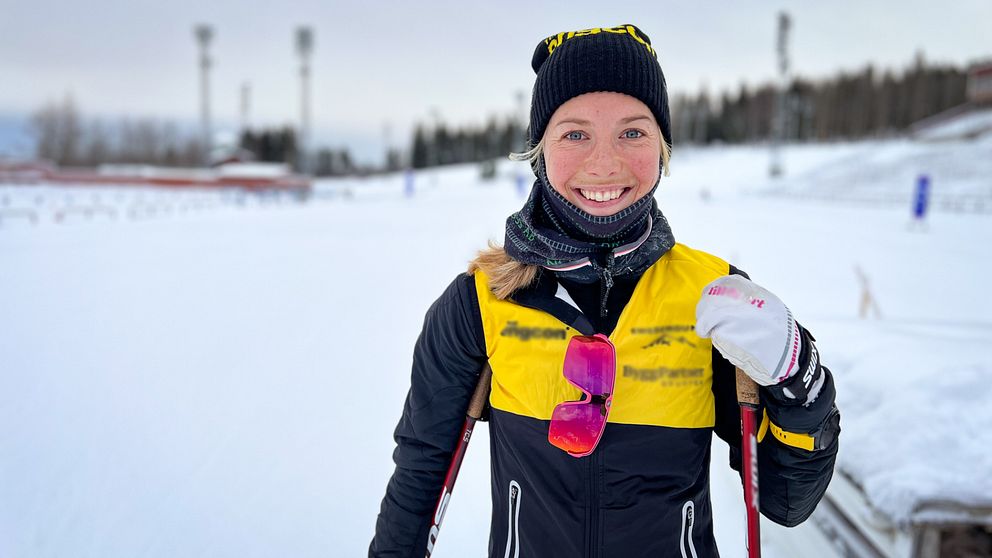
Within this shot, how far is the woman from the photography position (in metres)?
1.45

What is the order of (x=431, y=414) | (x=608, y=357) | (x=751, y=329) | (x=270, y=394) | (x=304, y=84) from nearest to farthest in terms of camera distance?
(x=751, y=329) < (x=608, y=357) < (x=431, y=414) < (x=270, y=394) < (x=304, y=84)

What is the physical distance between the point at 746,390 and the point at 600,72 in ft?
3.05

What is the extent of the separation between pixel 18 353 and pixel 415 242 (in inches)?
366

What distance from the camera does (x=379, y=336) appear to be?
6.26 m

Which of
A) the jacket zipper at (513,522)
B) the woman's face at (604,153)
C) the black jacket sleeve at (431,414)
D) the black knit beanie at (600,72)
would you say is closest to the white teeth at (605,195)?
the woman's face at (604,153)

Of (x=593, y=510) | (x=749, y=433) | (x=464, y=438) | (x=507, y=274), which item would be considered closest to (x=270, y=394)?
(x=464, y=438)

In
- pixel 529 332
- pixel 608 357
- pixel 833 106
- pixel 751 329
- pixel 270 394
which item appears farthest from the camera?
pixel 833 106

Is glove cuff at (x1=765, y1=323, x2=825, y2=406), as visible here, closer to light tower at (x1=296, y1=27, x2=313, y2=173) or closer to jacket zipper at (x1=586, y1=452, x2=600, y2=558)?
jacket zipper at (x1=586, y1=452, x2=600, y2=558)

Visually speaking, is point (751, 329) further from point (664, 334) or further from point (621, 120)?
point (621, 120)

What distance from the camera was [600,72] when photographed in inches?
63.4

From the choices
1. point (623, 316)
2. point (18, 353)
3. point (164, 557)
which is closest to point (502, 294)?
point (623, 316)

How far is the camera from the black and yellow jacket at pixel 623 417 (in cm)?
148

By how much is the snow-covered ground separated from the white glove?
922 millimetres

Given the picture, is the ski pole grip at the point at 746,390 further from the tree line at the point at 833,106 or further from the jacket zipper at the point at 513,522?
the tree line at the point at 833,106
